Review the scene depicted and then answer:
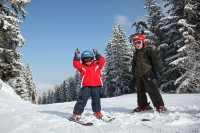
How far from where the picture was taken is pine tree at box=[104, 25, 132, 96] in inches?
1431

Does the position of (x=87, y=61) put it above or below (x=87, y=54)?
below

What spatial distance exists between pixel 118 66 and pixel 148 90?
101ft

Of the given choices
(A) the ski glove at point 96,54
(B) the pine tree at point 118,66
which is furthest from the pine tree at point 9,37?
(B) the pine tree at point 118,66

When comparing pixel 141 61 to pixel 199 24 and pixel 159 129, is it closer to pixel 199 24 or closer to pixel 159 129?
pixel 159 129

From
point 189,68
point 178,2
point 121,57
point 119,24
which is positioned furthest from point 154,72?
point 119,24

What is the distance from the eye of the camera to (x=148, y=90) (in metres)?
6.28

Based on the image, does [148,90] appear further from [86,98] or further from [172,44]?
[172,44]

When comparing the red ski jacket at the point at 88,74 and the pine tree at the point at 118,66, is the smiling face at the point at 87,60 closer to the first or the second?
the red ski jacket at the point at 88,74

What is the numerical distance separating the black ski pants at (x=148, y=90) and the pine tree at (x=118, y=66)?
2848cm

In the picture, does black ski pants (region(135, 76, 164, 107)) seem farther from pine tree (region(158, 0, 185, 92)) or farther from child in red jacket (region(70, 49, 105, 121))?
pine tree (region(158, 0, 185, 92))

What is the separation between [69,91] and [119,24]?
4463 cm

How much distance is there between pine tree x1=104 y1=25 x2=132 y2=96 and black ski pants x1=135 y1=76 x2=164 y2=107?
28.5 metres

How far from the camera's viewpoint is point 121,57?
37.0 metres

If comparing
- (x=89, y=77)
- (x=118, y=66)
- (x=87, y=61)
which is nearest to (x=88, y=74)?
(x=89, y=77)
